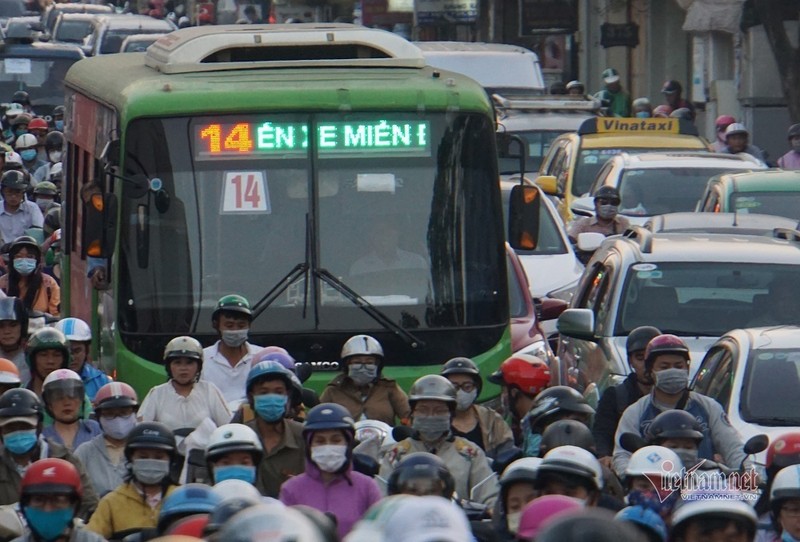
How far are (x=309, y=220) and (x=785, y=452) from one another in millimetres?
3639

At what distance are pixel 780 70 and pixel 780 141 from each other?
4.94 meters

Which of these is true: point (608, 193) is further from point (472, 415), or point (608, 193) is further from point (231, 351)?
point (472, 415)

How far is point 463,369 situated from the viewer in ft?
36.7

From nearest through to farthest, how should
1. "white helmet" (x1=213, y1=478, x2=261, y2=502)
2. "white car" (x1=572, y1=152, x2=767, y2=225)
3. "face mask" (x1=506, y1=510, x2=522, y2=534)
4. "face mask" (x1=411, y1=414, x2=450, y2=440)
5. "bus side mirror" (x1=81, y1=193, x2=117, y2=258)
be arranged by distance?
"white helmet" (x1=213, y1=478, x2=261, y2=502) < "face mask" (x1=506, y1=510, x2=522, y2=534) < "face mask" (x1=411, y1=414, x2=450, y2=440) < "bus side mirror" (x1=81, y1=193, x2=117, y2=258) < "white car" (x1=572, y1=152, x2=767, y2=225)

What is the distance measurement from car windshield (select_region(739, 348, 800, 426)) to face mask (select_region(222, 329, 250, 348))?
2.55 m

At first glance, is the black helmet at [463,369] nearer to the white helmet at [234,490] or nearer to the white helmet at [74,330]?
the white helmet at [74,330]

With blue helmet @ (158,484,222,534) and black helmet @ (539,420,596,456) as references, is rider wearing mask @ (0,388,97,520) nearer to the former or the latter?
black helmet @ (539,420,596,456)

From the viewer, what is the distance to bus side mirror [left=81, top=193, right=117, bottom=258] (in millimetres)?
11969

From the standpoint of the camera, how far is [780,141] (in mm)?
35156

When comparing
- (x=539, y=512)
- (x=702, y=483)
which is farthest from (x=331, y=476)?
(x=539, y=512)

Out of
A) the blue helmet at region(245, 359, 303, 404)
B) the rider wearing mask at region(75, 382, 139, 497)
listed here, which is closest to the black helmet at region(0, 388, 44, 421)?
the rider wearing mask at region(75, 382, 139, 497)

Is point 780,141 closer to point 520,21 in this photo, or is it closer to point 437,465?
point 520,21

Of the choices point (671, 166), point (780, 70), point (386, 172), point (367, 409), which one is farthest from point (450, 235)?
point (780, 70)

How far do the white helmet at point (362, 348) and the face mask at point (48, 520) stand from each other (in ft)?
11.1
